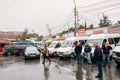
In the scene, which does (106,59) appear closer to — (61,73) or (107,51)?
(107,51)

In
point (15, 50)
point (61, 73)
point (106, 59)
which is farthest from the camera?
point (15, 50)

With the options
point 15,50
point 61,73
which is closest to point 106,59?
point 61,73

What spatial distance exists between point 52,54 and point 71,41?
396cm

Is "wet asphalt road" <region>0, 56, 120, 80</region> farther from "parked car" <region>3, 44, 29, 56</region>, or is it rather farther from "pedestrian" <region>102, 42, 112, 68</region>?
A: "parked car" <region>3, 44, 29, 56</region>

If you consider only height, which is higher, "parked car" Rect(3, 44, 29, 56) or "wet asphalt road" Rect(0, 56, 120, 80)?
"parked car" Rect(3, 44, 29, 56)

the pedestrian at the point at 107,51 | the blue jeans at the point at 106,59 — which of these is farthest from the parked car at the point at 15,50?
the pedestrian at the point at 107,51

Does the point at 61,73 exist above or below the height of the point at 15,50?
below

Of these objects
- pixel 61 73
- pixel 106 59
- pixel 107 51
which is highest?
pixel 107 51

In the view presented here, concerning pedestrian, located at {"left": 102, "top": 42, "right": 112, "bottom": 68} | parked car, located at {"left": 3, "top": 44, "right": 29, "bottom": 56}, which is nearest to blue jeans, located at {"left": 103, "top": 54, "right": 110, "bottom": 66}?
pedestrian, located at {"left": 102, "top": 42, "right": 112, "bottom": 68}

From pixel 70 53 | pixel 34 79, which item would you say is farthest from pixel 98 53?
pixel 70 53

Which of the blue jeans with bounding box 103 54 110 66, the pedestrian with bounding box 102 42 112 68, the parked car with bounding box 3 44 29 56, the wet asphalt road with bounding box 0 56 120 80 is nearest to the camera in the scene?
the wet asphalt road with bounding box 0 56 120 80

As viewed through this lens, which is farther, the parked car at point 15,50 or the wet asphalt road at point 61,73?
the parked car at point 15,50

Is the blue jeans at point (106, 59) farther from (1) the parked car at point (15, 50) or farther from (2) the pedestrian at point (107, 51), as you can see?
(1) the parked car at point (15, 50)

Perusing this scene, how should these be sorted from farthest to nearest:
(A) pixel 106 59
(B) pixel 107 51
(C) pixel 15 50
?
(C) pixel 15 50
(A) pixel 106 59
(B) pixel 107 51
